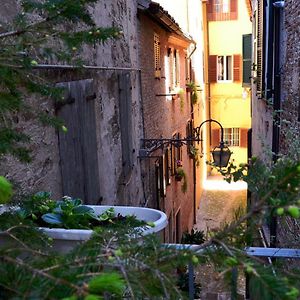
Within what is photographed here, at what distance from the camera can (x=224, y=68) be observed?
2102 centimetres

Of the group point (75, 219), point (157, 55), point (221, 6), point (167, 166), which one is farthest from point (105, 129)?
point (221, 6)

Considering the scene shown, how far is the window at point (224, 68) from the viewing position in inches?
819

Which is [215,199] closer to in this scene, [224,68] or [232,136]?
[232,136]

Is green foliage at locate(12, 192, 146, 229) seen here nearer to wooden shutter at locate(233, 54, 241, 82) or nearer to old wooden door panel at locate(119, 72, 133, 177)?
old wooden door panel at locate(119, 72, 133, 177)

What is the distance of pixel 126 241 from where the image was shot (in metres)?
1.45

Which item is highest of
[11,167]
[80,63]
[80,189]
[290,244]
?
[80,63]

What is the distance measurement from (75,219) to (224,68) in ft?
63.3

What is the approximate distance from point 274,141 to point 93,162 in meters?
3.56

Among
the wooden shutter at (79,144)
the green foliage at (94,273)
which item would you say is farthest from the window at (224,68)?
the green foliage at (94,273)

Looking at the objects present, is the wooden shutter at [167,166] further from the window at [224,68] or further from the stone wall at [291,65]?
the window at [224,68]

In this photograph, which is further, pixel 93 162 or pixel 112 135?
pixel 112 135

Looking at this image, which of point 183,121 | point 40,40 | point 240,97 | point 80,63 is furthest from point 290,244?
point 240,97

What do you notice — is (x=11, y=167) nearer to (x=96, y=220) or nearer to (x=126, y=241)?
(x=96, y=220)

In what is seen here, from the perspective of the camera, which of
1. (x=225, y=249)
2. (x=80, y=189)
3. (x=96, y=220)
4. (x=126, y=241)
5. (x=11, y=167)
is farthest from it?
(x=80, y=189)
